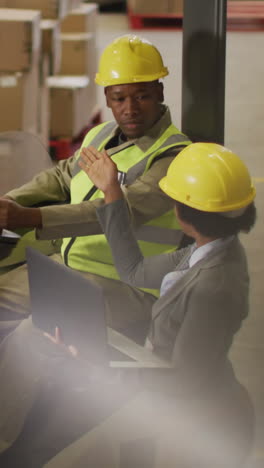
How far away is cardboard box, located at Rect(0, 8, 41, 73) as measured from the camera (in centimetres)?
444

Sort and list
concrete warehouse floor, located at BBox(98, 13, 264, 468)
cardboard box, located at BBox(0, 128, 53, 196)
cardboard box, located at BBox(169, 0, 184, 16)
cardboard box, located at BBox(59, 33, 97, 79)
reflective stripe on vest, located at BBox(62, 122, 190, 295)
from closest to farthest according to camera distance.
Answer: reflective stripe on vest, located at BBox(62, 122, 190, 295) → cardboard box, located at BBox(0, 128, 53, 196) → concrete warehouse floor, located at BBox(98, 13, 264, 468) → cardboard box, located at BBox(59, 33, 97, 79) → cardboard box, located at BBox(169, 0, 184, 16)

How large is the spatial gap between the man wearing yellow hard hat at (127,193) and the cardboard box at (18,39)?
1794 millimetres

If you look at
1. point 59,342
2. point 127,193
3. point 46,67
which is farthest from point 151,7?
point 59,342

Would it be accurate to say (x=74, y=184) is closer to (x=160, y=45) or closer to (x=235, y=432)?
(x=235, y=432)

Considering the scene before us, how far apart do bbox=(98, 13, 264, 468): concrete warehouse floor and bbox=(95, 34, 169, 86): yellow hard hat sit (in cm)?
50

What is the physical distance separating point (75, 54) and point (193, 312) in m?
4.61

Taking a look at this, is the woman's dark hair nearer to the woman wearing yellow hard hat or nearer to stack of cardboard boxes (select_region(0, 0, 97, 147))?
the woman wearing yellow hard hat

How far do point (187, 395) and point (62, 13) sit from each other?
3715 millimetres

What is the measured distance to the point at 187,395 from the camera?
220 centimetres

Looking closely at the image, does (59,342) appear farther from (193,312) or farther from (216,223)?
(216,223)

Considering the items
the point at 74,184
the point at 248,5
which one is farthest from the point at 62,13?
the point at 248,5

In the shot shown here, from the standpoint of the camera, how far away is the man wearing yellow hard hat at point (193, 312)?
6.83 ft

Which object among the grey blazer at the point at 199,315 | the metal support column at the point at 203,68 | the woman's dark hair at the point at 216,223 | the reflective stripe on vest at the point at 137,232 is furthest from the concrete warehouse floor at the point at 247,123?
the woman's dark hair at the point at 216,223

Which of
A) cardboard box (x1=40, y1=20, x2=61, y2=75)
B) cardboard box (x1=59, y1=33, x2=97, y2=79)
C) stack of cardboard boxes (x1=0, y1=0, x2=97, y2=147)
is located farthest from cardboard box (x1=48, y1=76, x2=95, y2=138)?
cardboard box (x1=40, y1=20, x2=61, y2=75)
